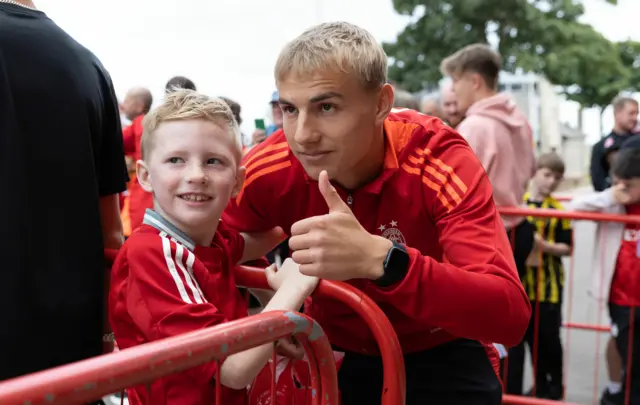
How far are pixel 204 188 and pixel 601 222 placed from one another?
10.6 feet

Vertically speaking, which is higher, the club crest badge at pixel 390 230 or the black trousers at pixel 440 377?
the club crest badge at pixel 390 230

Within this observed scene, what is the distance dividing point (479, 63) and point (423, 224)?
280 centimetres

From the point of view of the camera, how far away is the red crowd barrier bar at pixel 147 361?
104cm

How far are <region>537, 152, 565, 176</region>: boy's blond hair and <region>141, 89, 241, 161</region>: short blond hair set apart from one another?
11.7 feet

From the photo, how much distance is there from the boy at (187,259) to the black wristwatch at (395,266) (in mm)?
265

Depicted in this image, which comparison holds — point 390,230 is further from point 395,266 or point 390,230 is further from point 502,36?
point 502,36

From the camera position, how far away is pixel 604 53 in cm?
2289

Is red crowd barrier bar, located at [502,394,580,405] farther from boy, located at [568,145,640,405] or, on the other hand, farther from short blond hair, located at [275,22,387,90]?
short blond hair, located at [275,22,387,90]

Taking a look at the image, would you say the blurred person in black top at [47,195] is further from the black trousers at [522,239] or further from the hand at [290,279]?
the black trousers at [522,239]

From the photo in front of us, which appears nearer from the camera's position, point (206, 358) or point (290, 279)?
point (206, 358)

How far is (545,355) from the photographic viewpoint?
4.84 meters

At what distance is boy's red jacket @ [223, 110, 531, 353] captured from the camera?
176 centimetres

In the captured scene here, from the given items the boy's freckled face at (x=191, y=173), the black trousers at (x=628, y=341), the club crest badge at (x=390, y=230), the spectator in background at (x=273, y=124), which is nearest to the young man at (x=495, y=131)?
the black trousers at (x=628, y=341)

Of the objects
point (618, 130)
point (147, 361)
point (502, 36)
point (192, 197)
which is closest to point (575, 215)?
point (192, 197)
